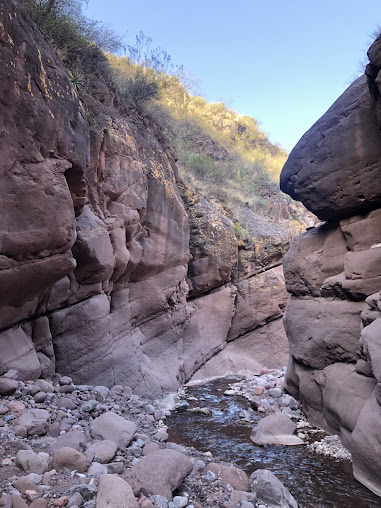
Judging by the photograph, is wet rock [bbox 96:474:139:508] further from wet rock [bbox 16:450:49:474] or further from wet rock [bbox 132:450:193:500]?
wet rock [bbox 16:450:49:474]

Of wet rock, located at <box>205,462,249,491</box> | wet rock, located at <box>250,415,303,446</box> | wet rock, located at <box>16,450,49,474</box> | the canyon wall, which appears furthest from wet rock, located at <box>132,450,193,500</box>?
the canyon wall

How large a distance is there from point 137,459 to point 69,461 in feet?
3.13

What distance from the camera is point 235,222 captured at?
56.7 ft

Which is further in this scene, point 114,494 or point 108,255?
point 108,255

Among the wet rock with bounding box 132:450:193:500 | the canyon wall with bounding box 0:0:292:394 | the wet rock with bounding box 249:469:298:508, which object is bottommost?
the wet rock with bounding box 249:469:298:508

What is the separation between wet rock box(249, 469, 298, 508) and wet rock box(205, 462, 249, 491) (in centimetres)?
10

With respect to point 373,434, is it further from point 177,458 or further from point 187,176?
point 187,176

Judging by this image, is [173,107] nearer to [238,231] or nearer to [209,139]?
[209,139]

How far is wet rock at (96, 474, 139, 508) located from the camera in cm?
304

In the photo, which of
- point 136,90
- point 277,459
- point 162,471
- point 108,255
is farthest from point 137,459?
point 136,90

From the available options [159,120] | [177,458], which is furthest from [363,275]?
[159,120]

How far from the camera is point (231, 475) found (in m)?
4.23

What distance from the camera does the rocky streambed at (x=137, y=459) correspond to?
10.7 feet

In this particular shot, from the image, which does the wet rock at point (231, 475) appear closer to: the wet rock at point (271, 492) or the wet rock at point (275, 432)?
the wet rock at point (271, 492)
